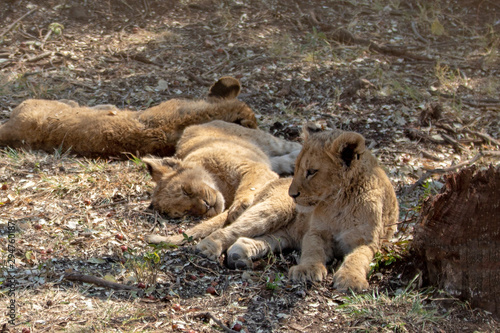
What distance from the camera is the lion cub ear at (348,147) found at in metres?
4.23

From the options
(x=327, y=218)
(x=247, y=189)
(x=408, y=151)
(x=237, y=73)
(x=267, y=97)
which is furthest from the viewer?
(x=237, y=73)

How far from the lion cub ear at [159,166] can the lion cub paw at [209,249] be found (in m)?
1.30

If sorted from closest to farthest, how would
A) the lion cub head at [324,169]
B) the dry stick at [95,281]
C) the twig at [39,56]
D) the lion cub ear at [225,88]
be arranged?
the dry stick at [95,281]
the lion cub head at [324,169]
the lion cub ear at [225,88]
the twig at [39,56]

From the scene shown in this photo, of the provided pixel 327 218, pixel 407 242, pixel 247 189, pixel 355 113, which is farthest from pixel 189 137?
pixel 407 242

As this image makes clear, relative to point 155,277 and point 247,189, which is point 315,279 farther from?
point 247,189

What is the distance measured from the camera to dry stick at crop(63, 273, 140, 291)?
4.13m

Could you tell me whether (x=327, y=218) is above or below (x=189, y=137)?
above

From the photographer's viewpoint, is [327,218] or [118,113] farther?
[118,113]

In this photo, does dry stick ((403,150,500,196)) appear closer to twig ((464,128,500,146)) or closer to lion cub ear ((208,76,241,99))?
twig ((464,128,500,146))

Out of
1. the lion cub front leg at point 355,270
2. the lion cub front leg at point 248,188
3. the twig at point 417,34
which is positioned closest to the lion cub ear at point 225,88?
the lion cub front leg at point 248,188

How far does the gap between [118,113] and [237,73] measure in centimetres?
235

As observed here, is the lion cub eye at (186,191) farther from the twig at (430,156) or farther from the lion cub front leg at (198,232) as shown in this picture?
the twig at (430,156)

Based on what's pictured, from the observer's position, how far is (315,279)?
421cm

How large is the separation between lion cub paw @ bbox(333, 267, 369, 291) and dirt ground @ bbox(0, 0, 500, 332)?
0.08 metres
